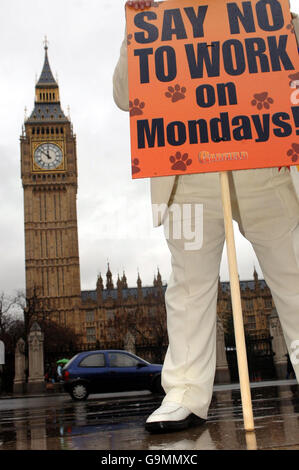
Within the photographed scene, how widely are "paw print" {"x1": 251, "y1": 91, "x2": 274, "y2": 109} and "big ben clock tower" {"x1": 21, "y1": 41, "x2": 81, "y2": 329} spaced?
2116 inches

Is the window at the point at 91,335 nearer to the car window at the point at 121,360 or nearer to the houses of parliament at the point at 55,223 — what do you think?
the houses of parliament at the point at 55,223

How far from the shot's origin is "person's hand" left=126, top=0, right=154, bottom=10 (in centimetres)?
212

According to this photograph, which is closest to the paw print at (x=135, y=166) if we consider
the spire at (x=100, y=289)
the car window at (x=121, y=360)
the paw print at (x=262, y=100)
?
the paw print at (x=262, y=100)

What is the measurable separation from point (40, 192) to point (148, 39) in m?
54.9

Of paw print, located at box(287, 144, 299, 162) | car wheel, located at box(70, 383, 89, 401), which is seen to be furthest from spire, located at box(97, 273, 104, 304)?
paw print, located at box(287, 144, 299, 162)

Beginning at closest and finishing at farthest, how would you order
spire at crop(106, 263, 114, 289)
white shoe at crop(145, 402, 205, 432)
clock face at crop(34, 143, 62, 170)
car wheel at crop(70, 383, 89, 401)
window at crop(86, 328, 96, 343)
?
white shoe at crop(145, 402, 205, 432)
car wheel at crop(70, 383, 89, 401)
clock face at crop(34, 143, 62, 170)
window at crop(86, 328, 96, 343)
spire at crop(106, 263, 114, 289)

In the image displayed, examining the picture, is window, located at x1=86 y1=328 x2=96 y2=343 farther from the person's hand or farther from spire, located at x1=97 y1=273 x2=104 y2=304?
the person's hand

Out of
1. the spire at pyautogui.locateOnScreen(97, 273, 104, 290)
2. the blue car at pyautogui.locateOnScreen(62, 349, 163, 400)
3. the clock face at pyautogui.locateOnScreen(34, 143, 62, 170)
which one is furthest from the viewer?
the spire at pyautogui.locateOnScreen(97, 273, 104, 290)

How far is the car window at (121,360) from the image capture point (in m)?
10.5

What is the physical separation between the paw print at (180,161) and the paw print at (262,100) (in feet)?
1.12

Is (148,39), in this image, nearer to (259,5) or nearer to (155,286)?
(259,5)

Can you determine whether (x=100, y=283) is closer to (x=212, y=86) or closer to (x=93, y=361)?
(x=93, y=361)

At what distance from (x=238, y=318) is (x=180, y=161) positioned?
0.60 metres
